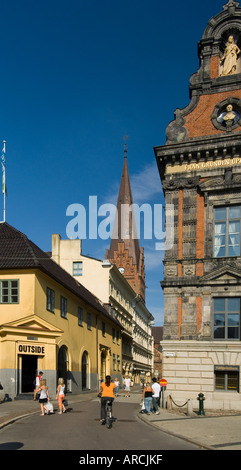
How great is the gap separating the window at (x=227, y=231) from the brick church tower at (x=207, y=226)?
0.16ft

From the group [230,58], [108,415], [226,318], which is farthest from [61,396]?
[230,58]

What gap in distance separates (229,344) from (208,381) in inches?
76.5

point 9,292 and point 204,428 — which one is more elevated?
point 9,292

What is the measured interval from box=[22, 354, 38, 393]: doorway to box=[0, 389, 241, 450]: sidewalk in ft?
15.9

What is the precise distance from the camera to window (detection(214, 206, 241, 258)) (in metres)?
23.5

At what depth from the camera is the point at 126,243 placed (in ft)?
322

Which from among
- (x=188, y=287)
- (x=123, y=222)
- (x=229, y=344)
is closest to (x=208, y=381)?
(x=229, y=344)

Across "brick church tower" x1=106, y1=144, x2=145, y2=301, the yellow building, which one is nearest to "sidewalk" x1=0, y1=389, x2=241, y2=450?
the yellow building

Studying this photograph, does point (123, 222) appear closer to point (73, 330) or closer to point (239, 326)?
point (73, 330)

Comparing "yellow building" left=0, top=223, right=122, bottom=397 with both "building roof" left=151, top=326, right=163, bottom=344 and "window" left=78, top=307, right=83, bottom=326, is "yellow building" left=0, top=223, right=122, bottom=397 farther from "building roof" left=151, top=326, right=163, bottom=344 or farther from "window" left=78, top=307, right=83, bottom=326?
"building roof" left=151, top=326, right=163, bottom=344

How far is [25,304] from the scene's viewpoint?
27.1m

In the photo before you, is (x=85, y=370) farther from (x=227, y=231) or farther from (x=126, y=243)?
(x=126, y=243)

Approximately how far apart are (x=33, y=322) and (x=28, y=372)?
397 centimetres

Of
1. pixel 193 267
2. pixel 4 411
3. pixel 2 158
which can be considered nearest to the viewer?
pixel 4 411
